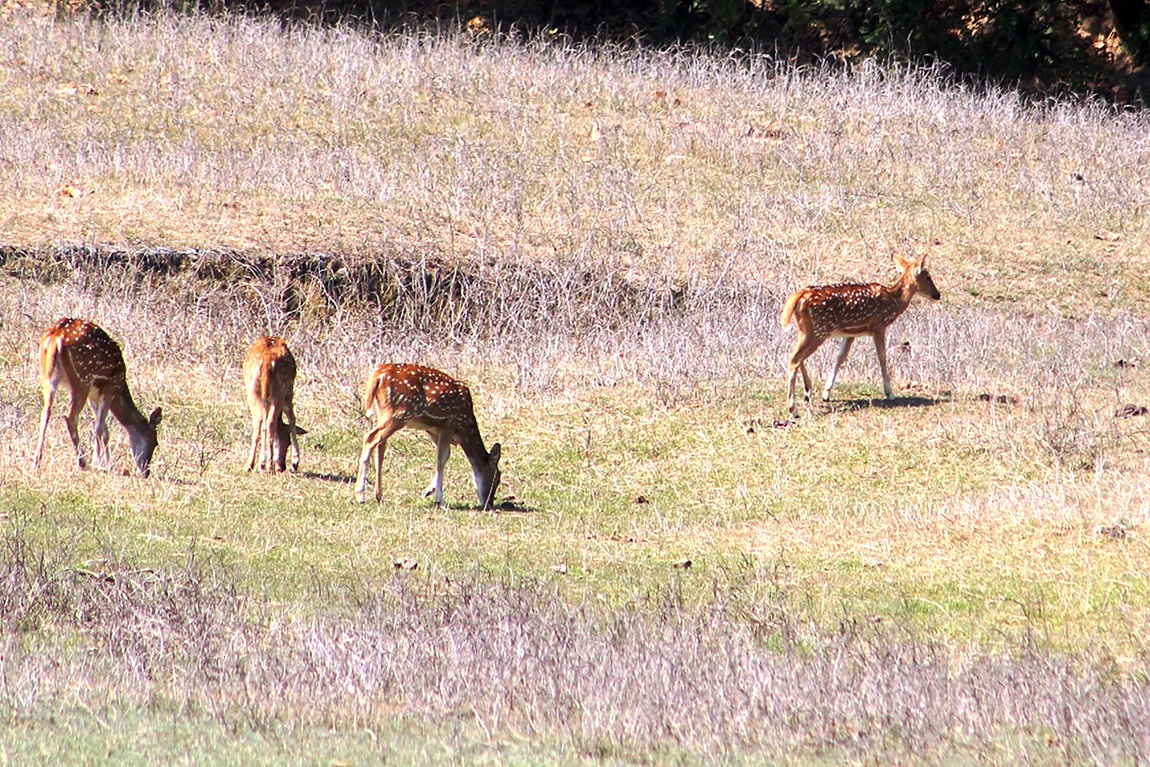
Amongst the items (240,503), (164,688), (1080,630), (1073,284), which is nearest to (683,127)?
(1073,284)

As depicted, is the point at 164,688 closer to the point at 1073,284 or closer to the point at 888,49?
the point at 1073,284

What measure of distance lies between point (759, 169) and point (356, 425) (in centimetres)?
1205

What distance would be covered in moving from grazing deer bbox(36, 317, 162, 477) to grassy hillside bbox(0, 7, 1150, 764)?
47 centimetres

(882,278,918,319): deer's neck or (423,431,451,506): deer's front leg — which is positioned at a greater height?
(882,278,918,319): deer's neck

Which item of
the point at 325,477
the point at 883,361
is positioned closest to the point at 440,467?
the point at 325,477

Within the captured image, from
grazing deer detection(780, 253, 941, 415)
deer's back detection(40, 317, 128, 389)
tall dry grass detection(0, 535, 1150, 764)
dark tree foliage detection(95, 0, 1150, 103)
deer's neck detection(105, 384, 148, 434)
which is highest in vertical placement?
dark tree foliage detection(95, 0, 1150, 103)

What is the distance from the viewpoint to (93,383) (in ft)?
44.1

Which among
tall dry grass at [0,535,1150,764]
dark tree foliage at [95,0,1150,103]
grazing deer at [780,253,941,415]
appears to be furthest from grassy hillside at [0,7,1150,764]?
dark tree foliage at [95,0,1150,103]

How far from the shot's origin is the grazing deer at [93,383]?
13.1 metres

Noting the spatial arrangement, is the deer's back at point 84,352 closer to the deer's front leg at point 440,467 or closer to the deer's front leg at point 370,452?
the deer's front leg at point 370,452

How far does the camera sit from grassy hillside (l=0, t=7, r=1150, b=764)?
747 centimetres

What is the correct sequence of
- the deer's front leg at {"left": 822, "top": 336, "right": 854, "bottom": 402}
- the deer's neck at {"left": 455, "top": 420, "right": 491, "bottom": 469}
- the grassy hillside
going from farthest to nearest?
the deer's front leg at {"left": 822, "top": 336, "right": 854, "bottom": 402} → the deer's neck at {"left": 455, "top": 420, "right": 491, "bottom": 469} → the grassy hillside

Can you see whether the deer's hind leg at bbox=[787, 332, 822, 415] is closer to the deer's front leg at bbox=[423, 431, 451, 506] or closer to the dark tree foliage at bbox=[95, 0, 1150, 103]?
the deer's front leg at bbox=[423, 431, 451, 506]

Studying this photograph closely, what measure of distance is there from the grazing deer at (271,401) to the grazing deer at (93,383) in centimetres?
92
